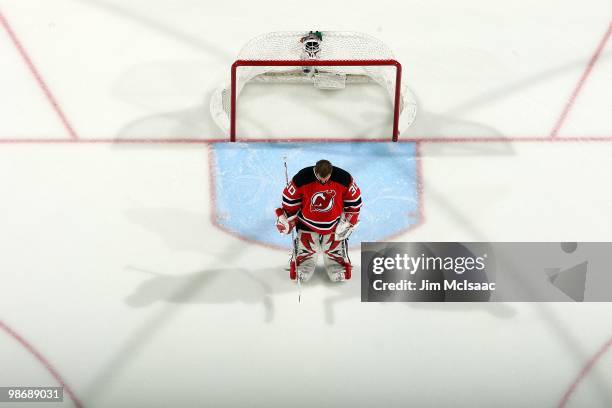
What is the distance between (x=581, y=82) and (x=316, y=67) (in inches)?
79.7

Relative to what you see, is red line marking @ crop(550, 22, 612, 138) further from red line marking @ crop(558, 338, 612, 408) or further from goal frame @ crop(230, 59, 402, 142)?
red line marking @ crop(558, 338, 612, 408)

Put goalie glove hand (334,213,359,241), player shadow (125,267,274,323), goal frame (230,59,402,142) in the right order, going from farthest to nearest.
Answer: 1. goal frame (230,59,402,142)
2. player shadow (125,267,274,323)
3. goalie glove hand (334,213,359,241)

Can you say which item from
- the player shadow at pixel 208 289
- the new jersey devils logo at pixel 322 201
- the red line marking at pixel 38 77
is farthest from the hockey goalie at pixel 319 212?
the red line marking at pixel 38 77

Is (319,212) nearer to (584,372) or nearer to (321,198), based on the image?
(321,198)

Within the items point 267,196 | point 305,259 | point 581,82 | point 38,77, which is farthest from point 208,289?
point 581,82

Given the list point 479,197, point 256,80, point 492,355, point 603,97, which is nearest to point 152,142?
point 256,80

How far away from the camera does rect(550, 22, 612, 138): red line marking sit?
21.1ft

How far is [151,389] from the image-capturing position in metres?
5.28

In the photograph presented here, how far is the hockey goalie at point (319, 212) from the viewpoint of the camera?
16.5 ft

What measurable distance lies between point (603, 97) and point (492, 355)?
7.74 ft

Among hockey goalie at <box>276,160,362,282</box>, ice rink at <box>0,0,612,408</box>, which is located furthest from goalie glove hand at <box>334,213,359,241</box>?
ice rink at <box>0,0,612,408</box>

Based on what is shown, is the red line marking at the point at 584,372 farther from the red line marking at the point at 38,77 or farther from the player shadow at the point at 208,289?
the red line marking at the point at 38,77

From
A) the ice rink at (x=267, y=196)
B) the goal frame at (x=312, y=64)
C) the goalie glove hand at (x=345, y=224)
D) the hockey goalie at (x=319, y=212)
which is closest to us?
the hockey goalie at (x=319, y=212)

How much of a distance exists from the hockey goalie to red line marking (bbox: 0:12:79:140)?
1.98 metres
